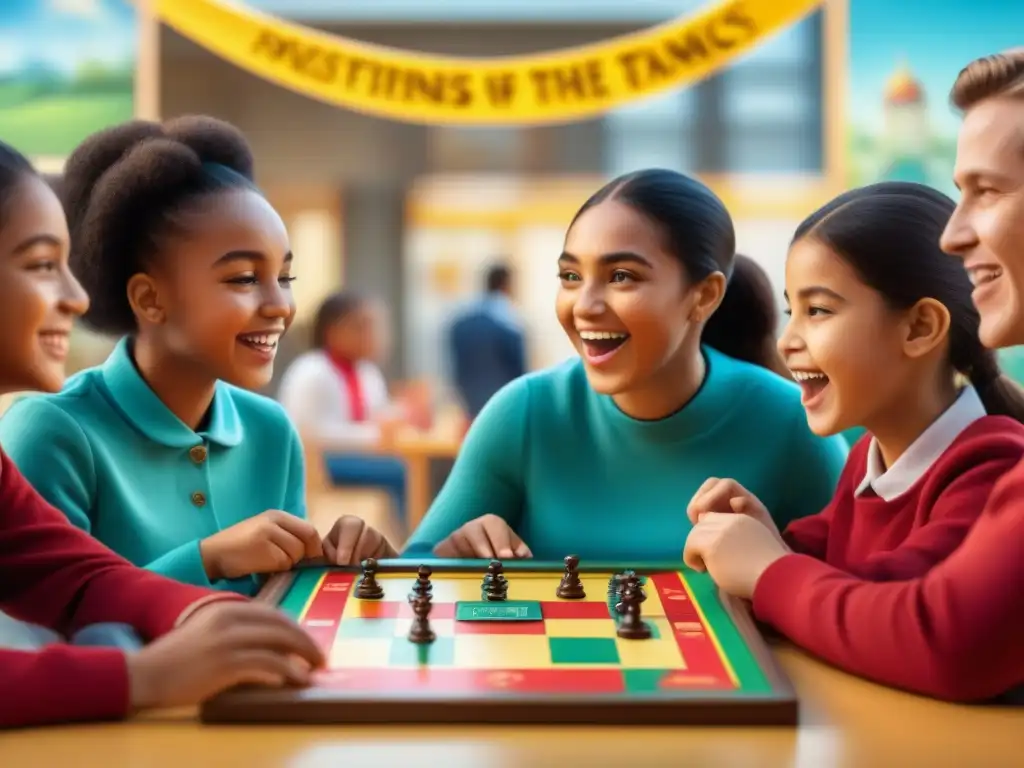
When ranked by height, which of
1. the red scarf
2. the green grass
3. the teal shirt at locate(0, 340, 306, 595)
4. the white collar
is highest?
the green grass

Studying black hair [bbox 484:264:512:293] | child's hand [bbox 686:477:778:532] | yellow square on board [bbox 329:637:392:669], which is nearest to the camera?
yellow square on board [bbox 329:637:392:669]

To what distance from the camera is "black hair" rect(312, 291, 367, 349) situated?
5023 mm

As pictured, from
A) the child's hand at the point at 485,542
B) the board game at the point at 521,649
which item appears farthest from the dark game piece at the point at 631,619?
the child's hand at the point at 485,542

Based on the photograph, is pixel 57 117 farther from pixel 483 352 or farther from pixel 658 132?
pixel 658 132

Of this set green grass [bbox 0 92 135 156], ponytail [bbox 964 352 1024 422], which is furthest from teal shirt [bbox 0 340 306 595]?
green grass [bbox 0 92 135 156]

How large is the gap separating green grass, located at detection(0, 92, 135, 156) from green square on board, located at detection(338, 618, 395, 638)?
3411mm

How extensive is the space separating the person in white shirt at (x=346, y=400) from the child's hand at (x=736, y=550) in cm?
339

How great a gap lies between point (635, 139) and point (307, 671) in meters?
5.86

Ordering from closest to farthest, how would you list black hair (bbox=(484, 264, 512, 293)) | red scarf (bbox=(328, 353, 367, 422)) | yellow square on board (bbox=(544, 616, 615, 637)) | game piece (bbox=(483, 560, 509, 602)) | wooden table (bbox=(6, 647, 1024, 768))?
wooden table (bbox=(6, 647, 1024, 768)) → yellow square on board (bbox=(544, 616, 615, 637)) → game piece (bbox=(483, 560, 509, 602)) → red scarf (bbox=(328, 353, 367, 422)) → black hair (bbox=(484, 264, 512, 293))

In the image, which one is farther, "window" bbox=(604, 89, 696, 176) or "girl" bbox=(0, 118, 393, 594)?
"window" bbox=(604, 89, 696, 176)

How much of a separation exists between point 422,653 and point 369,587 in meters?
0.22

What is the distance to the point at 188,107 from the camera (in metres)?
7.01

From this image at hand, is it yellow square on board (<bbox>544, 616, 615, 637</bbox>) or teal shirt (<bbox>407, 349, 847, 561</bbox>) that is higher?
teal shirt (<bbox>407, 349, 847, 561</bbox>)

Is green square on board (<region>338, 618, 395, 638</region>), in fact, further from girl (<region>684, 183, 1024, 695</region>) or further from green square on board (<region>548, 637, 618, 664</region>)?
girl (<region>684, 183, 1024, 695</region>)
